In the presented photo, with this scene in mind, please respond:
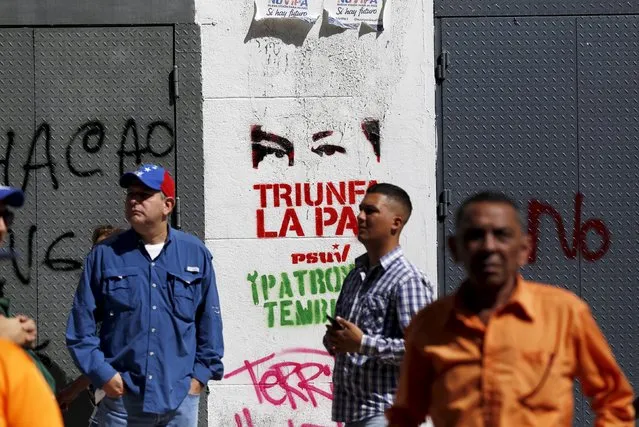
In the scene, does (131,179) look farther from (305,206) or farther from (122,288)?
(305,206)

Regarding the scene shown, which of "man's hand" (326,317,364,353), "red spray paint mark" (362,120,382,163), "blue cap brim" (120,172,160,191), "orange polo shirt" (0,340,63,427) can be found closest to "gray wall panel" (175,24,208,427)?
"red spray paint mark" (362,120,382,163)

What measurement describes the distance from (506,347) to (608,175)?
15.9 ft

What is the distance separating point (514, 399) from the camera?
11.0 ft

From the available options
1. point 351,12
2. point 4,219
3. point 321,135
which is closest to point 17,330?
point 4,219

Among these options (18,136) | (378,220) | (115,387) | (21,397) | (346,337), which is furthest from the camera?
(18,136)

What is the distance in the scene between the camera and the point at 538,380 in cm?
337

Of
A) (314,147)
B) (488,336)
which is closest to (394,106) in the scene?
(314,147)

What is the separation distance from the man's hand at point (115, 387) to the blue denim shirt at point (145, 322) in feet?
0.08

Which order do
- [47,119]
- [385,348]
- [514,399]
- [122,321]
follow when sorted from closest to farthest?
[514,399]
[385,348]
[122,321]
[47,119]

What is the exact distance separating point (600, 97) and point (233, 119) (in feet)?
7.98

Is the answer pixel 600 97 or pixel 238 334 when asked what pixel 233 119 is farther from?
pixel 600 97

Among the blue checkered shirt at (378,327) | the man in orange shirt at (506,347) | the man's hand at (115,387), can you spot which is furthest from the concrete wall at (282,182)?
the man in orange shirt at (506,347)

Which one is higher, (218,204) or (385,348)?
(218,204)

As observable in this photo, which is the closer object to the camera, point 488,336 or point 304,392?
point 488,336
